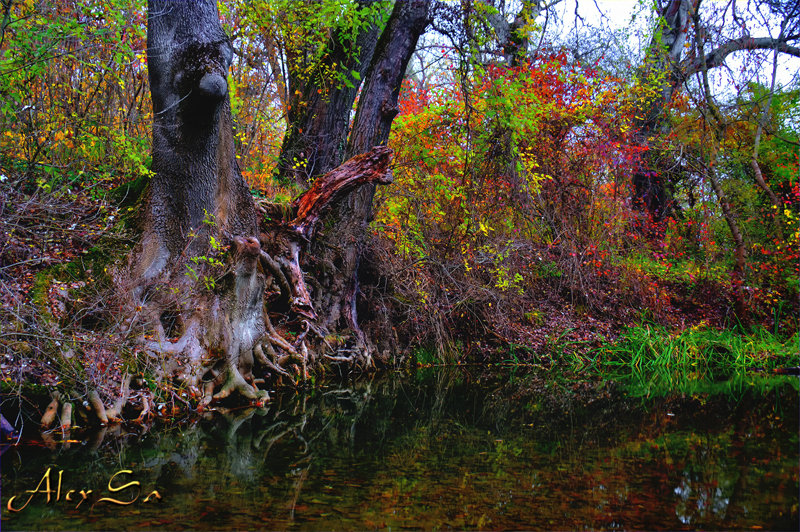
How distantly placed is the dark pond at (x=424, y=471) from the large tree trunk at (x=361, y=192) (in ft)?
9.30

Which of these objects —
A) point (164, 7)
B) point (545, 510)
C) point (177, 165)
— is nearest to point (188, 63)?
point (164, 7)

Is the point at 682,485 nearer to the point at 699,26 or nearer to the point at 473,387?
the point at 473,387

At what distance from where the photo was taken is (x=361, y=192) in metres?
9.32

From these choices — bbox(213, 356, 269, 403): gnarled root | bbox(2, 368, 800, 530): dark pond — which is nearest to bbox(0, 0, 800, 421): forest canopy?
bbox(213, 356, 269, 403): gnarled root

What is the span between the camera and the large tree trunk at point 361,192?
29.3ft

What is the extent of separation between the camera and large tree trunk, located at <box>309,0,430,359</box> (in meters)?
8.94

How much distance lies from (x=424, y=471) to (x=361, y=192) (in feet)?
19.5

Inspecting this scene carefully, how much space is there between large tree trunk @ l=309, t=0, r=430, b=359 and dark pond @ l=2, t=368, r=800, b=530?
9.30ft

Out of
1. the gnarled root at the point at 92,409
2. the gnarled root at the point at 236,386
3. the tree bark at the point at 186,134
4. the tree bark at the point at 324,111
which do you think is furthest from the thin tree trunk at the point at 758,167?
the gnarled root at the point at 92,409

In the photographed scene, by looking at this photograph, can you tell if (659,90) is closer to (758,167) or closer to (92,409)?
(758,167)

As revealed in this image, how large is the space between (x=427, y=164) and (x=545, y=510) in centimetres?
812

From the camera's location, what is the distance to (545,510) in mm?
3316

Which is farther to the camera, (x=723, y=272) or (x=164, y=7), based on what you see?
(x=723, y=272)
